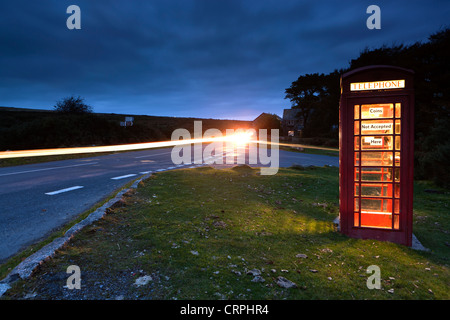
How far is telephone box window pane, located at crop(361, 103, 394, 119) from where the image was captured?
4723mm

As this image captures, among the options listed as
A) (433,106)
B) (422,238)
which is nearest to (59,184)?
(422,238)

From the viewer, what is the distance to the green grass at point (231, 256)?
2.94 metres

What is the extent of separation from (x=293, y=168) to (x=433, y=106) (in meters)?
20.6

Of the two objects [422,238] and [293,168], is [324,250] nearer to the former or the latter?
[422,238]

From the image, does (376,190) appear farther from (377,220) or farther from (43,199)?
(43,199)

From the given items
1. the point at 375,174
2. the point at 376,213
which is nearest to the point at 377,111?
the point at 375,174

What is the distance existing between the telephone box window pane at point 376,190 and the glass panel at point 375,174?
0.39ft

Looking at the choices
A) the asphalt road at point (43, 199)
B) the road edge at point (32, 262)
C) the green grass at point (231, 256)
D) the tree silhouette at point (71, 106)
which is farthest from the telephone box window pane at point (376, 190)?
the tree silhouette at point (71, 106)

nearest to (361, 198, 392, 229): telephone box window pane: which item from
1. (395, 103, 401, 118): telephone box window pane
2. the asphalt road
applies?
(395, 103, 401, 118): telephone box window pane

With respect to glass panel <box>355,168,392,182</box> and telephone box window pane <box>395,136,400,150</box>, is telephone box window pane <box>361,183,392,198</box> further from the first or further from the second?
telephone box window pane <box>395,136,400,150</box>

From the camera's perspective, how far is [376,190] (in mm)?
4941

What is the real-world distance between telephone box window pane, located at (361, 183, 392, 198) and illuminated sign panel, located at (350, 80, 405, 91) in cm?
187

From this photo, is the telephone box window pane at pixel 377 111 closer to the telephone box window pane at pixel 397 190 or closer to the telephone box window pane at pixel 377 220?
the telephone box window pane at pixel 397 190
